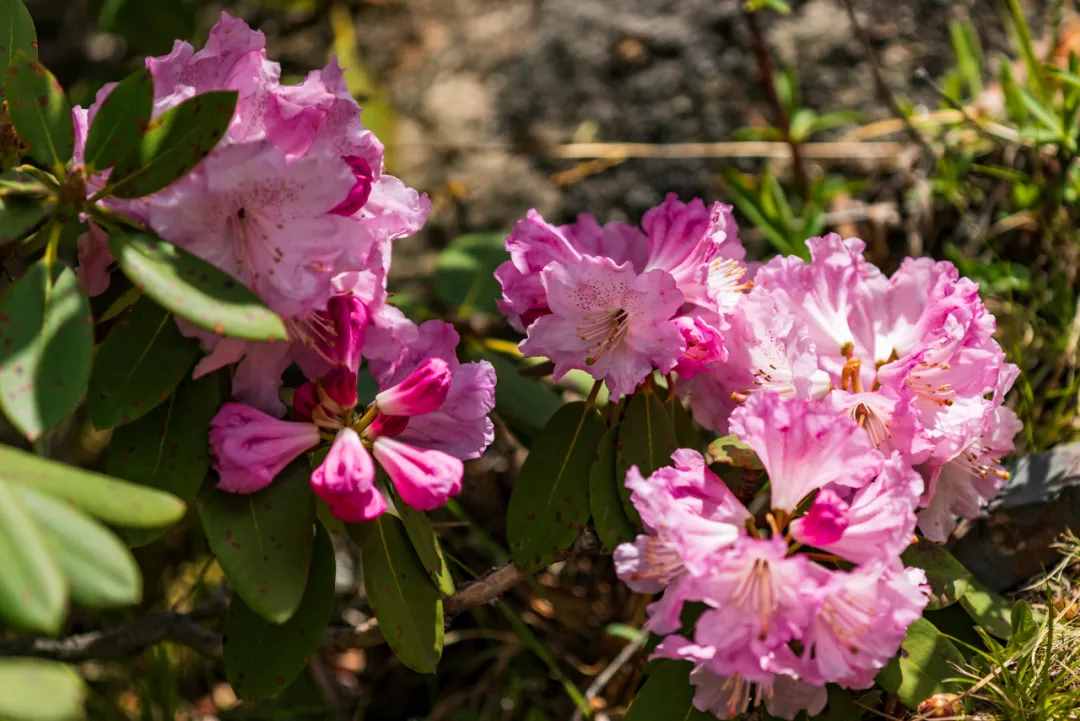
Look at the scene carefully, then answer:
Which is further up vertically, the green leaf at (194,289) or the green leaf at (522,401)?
the green leaf at (194,289)

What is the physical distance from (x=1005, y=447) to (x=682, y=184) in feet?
3.31

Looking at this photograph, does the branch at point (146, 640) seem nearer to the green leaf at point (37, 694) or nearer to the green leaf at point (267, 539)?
the green leaf at point (267, 539)

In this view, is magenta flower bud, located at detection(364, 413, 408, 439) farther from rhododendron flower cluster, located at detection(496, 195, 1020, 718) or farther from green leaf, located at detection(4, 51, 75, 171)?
green leaf, located at detection(4, 51, 75, 171)

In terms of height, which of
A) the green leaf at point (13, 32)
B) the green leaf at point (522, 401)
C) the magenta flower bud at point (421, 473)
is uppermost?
the green leaf at point (13, 32)

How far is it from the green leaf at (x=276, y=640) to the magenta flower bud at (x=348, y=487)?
16 cm

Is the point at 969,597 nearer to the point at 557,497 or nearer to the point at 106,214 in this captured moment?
the point at 557,497

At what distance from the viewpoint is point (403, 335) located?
1.19 m

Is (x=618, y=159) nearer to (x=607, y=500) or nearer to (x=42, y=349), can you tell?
(x=607, y=500)

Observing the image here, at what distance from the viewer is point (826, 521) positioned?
1.03 meters

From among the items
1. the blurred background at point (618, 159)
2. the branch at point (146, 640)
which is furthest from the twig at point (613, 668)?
the branch at point (146, 640)

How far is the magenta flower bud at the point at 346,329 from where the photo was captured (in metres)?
1.12

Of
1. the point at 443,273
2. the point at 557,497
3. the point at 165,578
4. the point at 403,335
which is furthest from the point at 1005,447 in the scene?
the point at 165,578

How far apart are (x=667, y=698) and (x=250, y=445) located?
1.61ft

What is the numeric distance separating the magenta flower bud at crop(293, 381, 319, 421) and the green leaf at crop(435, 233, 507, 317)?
62 centimetres
